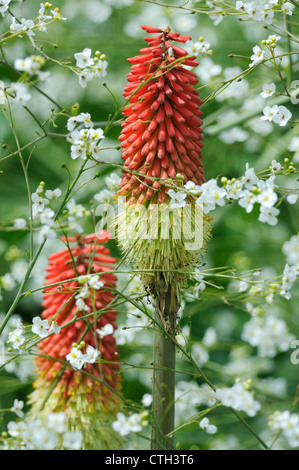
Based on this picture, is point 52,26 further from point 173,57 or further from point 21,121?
point 173,57

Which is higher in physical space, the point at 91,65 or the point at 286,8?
the point at 286,8

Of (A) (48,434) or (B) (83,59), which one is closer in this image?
(A) (48,434)

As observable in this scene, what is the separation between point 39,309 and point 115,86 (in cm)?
132

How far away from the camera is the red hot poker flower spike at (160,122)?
6.03ft

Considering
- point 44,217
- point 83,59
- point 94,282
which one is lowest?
point 94,282

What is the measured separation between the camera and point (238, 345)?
3012 mm

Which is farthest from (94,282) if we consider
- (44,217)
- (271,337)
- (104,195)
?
(271,337)

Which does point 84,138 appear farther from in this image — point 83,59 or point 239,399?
point 239,399

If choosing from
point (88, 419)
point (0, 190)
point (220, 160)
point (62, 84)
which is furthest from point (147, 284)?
point (62, 84)

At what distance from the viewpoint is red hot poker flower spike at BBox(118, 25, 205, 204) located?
6.03 ft

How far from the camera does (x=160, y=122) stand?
185 centimetres

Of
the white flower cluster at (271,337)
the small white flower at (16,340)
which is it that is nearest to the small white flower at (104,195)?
the small white flower at (16,340)

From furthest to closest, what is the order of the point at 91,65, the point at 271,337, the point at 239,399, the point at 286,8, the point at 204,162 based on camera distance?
the point at 204,162
the point at 271,337
the point at 286,8
the point at 91,65
the point at 239,399
